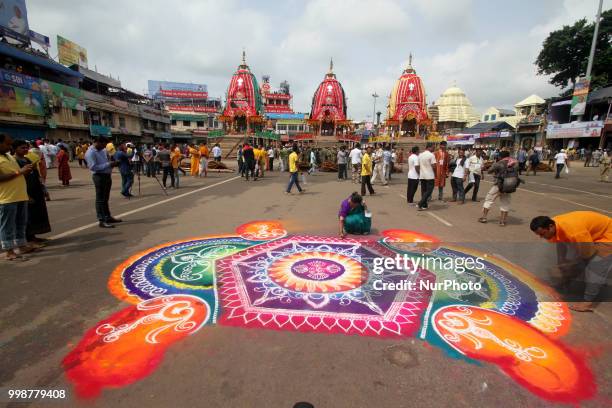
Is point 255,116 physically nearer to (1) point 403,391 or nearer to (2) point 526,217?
(2) point 526,217

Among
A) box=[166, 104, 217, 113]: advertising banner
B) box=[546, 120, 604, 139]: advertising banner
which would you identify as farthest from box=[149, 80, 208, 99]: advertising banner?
box=[546, 120, 604, 139]: advertising banner

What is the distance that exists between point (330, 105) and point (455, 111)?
127ft

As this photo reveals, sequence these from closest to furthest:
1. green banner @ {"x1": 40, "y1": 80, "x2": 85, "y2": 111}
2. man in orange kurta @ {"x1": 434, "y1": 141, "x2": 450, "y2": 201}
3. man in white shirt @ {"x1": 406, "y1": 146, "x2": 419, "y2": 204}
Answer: man in white shirt @ {"x1": 406, "y1": 146, "x2": 419, "y2": 204}
man in orange kurta @ {"x1": 434, "y1": 141, "x2": 450, "y2": 201}
green banner @ {"x1": 40, "y1": 80, "x2": 85, "y2": 111}

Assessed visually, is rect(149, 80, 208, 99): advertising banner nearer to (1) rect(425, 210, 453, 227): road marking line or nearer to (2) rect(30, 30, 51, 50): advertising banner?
(2) rect(30, 30, 51, 50): advertising banner

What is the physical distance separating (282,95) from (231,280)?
86292 mm

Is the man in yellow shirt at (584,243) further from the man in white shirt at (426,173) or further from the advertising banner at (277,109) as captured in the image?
the advertising banner at (277,109)

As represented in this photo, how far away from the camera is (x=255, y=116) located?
1612 inches

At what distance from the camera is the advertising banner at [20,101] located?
22000 millimetres

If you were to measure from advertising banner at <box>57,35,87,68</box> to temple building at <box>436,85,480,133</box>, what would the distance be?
212 ft

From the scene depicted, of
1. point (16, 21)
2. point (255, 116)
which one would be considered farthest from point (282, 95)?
point (16, 21)

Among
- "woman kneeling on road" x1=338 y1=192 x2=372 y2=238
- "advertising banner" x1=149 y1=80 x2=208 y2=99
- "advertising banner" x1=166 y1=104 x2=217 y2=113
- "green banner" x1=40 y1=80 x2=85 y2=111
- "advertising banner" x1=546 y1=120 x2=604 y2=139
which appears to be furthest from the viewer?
"advertising banner" x1=149 y1=80 x2=208 y2=99

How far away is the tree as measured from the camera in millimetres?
33031

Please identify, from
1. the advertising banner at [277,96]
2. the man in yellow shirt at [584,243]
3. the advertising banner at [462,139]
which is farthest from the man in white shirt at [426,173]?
the advertising banner at [277,96]

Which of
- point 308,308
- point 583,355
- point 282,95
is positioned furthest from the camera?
point 282,95
